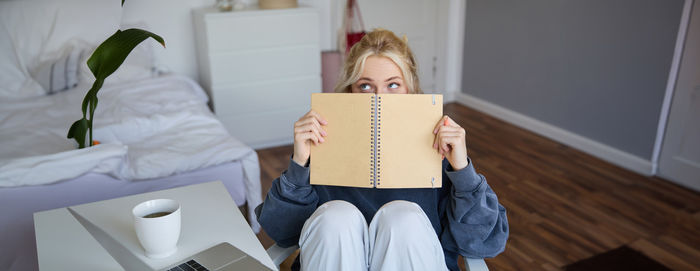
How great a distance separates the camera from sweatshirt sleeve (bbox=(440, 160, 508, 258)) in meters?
1.20

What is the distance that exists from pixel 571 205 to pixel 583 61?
1.02 meters

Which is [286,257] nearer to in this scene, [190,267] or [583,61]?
[190,267]

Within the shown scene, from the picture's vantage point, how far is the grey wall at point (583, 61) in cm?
278

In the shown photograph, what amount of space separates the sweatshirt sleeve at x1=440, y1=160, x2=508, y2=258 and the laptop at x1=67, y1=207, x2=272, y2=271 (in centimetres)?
47

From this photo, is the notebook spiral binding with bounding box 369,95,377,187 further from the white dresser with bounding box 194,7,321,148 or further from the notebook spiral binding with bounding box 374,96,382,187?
the white dresser with bounding box 194,7,321,148

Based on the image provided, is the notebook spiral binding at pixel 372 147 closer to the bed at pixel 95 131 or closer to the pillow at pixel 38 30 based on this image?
the bed at pixel 95 131

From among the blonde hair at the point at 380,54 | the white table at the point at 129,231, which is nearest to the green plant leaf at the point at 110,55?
the white table at the point at 129,231

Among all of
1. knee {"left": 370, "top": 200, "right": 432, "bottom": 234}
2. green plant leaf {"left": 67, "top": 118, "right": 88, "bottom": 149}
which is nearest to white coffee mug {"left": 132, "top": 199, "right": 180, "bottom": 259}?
knee {"left": 370, "top": 200, "right": 432, "bottom": 234}

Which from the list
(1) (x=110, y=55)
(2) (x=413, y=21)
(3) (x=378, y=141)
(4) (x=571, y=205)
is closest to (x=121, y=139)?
(1) (x=110, y=55)

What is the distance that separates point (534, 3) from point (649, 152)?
1.16 metres

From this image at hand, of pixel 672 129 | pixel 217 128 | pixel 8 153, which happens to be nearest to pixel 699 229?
pixel 672 129

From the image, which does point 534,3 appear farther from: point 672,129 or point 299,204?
point 299,204

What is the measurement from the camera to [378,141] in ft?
3.89

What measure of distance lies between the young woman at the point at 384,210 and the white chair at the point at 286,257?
0.02m
